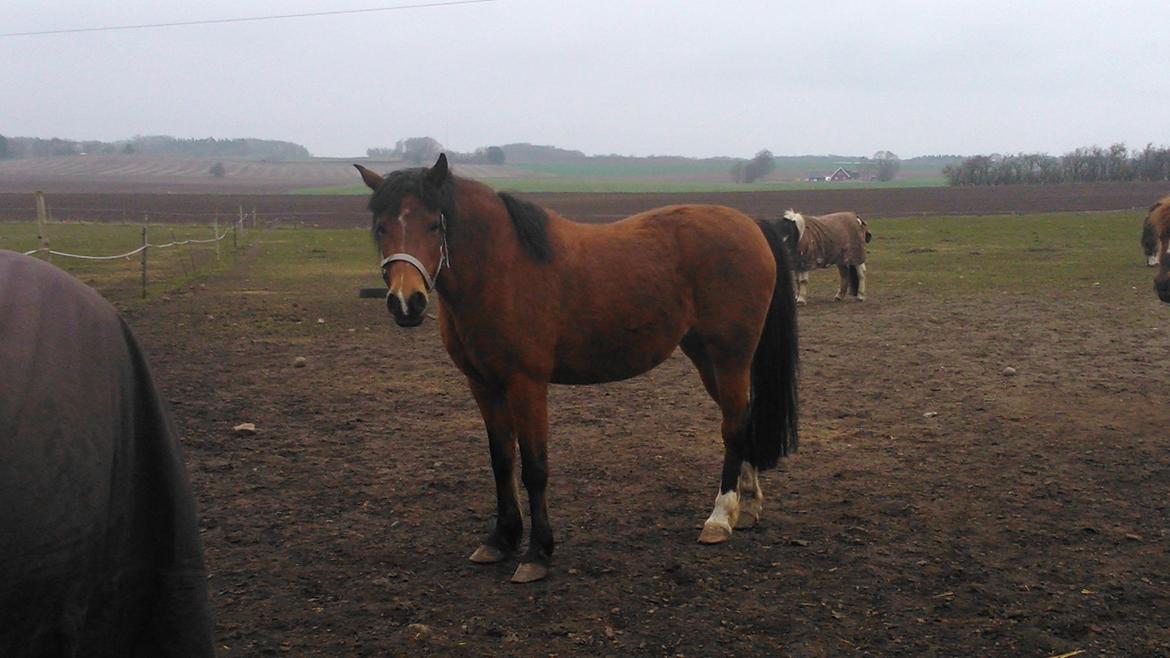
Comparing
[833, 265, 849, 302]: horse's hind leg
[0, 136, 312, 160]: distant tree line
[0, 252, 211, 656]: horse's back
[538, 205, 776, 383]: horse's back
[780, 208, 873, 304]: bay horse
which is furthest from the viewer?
[0, 136, 312, 160]: distant tree line

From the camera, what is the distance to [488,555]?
411 cm

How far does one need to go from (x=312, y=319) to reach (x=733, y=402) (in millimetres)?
8061

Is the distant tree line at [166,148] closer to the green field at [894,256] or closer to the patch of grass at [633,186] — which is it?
the patch of grass at [633,186]

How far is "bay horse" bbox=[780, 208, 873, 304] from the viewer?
1296 centimetres

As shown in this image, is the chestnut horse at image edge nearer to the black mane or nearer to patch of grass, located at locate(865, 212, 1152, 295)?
the black mane

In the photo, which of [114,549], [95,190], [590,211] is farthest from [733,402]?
[95,190]

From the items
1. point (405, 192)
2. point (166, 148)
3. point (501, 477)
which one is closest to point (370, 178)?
point (405, 192)

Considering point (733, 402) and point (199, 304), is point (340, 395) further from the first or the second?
point (199, 304)

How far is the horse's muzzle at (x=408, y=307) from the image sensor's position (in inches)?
139

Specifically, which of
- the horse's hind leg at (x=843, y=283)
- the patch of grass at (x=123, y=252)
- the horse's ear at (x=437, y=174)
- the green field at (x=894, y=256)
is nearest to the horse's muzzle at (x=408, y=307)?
the horse's ear at (x=437, y=174)

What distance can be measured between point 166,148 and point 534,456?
141164 millimetres

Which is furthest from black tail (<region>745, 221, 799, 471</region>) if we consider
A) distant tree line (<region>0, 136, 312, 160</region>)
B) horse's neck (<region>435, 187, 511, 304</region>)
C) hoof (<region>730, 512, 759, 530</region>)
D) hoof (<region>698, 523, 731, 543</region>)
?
distant tree line (<region>0, 136, 312, 160</region>)

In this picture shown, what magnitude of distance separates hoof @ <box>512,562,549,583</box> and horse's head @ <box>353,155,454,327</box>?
4.03 feet

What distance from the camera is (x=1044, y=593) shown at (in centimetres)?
362
